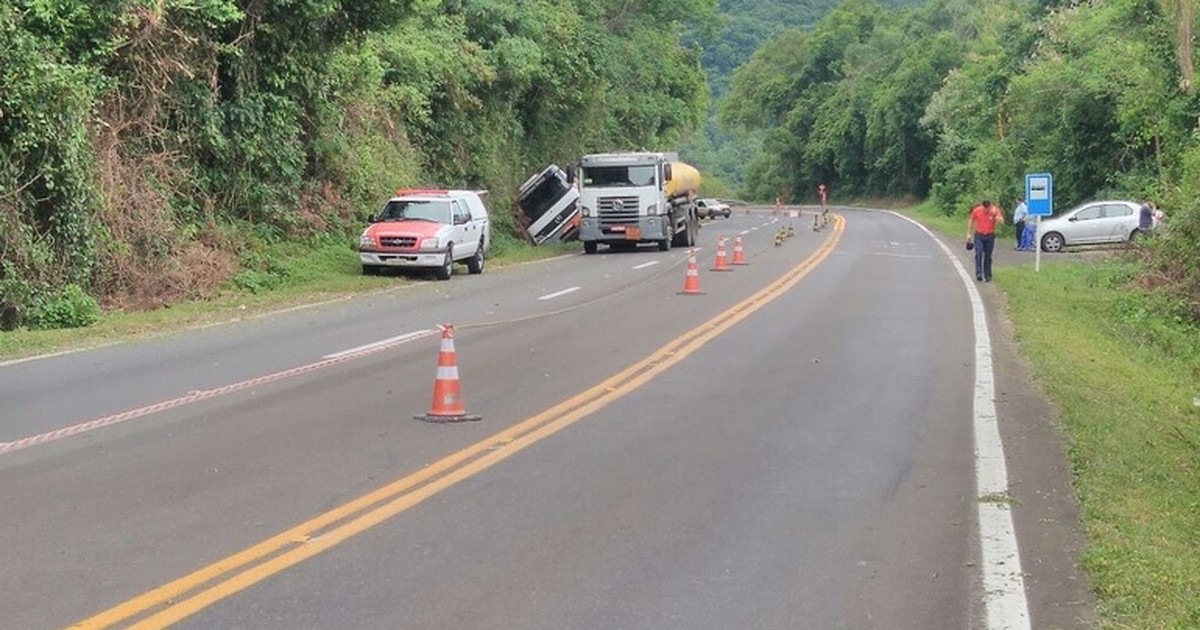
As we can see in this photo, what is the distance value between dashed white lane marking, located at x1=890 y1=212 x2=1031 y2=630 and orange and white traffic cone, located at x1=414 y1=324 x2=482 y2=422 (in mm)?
4004

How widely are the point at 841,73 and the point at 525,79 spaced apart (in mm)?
81551

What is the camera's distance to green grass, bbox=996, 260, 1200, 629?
664 cm

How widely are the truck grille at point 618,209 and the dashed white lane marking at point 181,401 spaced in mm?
22524

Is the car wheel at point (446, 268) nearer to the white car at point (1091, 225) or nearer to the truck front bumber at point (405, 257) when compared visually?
the truck front bumber at point (405, 257)

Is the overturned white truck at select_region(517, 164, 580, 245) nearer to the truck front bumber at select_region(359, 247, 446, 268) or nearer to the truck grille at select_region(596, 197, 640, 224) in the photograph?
the truck grille at select_region(596, 197, 640, 224)

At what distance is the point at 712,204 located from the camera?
249 feet

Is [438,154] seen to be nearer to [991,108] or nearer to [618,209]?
[618,209]

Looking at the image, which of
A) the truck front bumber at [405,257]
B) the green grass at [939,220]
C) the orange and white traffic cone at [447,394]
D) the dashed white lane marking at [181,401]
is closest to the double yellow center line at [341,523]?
the orange and white traffic cone at [447,394]

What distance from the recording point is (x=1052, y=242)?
39.3 meters

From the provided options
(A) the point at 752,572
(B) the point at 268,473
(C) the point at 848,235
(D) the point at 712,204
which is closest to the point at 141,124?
(B) the point at 268,473

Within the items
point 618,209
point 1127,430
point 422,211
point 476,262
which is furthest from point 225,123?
point 1127,430

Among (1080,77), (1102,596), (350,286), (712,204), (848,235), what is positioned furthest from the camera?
(712,204)

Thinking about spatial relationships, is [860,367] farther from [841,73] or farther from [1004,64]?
[841,73]

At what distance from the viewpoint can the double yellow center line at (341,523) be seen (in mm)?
5988
